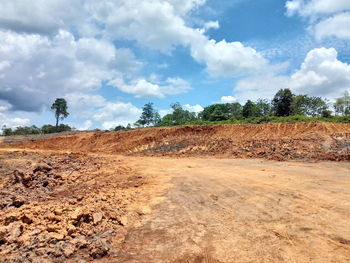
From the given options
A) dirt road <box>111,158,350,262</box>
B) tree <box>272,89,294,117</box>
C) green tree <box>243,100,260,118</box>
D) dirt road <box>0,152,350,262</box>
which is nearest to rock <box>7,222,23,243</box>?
dirt road <box>0,152,350,262</box>

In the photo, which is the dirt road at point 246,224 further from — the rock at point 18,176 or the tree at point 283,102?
the tree at point 283,102

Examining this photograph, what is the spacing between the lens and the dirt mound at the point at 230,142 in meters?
15.3

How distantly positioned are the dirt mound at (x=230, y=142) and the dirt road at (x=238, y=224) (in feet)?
25.2

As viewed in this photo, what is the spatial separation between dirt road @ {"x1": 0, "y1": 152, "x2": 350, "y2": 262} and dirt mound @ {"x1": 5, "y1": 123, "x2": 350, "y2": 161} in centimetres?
768

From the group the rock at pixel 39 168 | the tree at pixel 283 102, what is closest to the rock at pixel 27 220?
the rock at pixel 39 168

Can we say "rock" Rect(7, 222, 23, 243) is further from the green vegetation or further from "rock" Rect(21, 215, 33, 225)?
the green vegetation

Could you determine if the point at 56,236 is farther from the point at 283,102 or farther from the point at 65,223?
the point at 283,102

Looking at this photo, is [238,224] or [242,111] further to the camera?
[242,111]

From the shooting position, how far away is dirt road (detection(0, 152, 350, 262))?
13.7 feet

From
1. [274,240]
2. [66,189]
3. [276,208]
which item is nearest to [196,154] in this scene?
[66,189]

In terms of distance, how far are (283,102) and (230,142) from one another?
75.4 ft

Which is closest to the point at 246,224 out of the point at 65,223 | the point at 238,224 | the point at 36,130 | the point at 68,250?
the point at 238,224

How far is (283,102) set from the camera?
38.7 meters

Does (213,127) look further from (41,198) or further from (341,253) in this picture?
(341,253)
